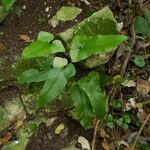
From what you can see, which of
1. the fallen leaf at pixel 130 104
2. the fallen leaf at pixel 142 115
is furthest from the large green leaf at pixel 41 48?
the fallen leaf at pixel 142 115

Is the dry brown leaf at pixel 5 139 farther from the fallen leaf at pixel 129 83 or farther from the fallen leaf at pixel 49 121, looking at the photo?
the fallen leaf at pixel 129 83

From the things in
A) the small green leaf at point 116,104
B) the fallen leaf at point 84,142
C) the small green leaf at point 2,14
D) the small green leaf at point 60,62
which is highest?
the small green leaf at point 2,14

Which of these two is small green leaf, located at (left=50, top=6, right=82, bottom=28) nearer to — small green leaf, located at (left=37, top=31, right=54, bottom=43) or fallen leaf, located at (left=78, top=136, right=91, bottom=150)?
small green leaf, located at (left=37, top=31, right=54, bottom=43)

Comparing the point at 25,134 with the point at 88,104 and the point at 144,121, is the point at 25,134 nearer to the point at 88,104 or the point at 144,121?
the point at 88,104

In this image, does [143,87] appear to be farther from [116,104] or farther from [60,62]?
[60,62]

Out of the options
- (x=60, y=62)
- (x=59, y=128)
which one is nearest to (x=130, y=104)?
(x=59, y=128)
